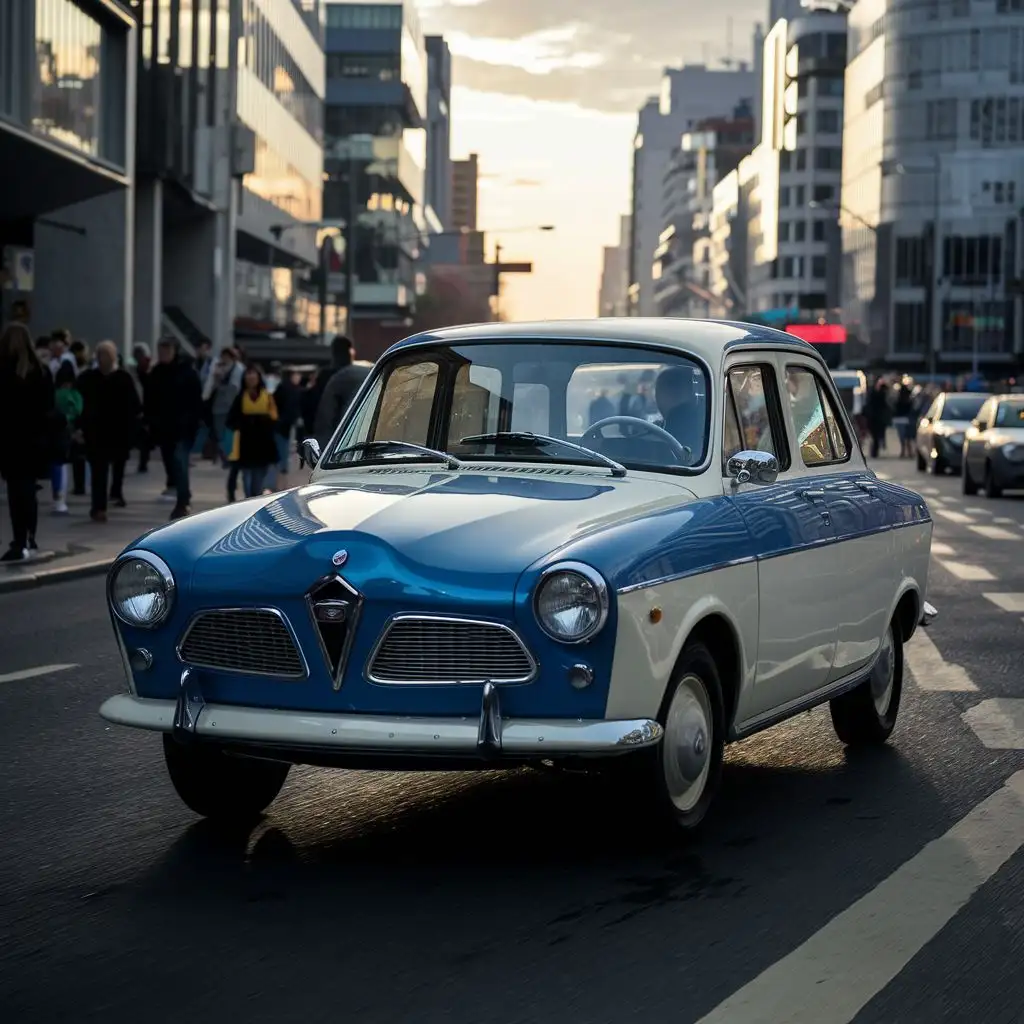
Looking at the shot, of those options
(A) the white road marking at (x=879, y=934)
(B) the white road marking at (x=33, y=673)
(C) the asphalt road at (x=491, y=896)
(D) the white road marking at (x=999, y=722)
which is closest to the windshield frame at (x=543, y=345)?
(C) the asphalt road at (x=491, y=896)

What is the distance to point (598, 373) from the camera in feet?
23.7

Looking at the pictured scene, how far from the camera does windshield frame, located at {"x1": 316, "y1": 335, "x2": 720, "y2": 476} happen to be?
22.9ft

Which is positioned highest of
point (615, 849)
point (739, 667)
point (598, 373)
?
point (598, 373)

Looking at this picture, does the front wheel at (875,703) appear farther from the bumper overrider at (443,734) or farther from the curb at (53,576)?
the curb at (53,576)

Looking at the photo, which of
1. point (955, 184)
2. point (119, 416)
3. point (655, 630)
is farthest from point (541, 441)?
point (955, 184)

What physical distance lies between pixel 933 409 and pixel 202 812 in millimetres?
35306

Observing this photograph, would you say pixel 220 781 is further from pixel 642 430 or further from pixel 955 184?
pixel 955 184

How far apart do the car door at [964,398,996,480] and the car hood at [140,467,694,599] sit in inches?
964

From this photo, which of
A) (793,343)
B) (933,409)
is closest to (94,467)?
(793,343)

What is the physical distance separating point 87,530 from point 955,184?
11571 cm

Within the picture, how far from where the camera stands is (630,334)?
24.1 ft

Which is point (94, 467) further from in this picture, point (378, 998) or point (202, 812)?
point (378, 998)

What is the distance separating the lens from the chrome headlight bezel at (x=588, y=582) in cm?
579

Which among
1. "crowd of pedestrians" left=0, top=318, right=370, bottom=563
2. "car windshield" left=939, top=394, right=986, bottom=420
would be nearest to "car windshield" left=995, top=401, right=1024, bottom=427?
"car windshield" left=939, top=394, right=986, bottom=420
